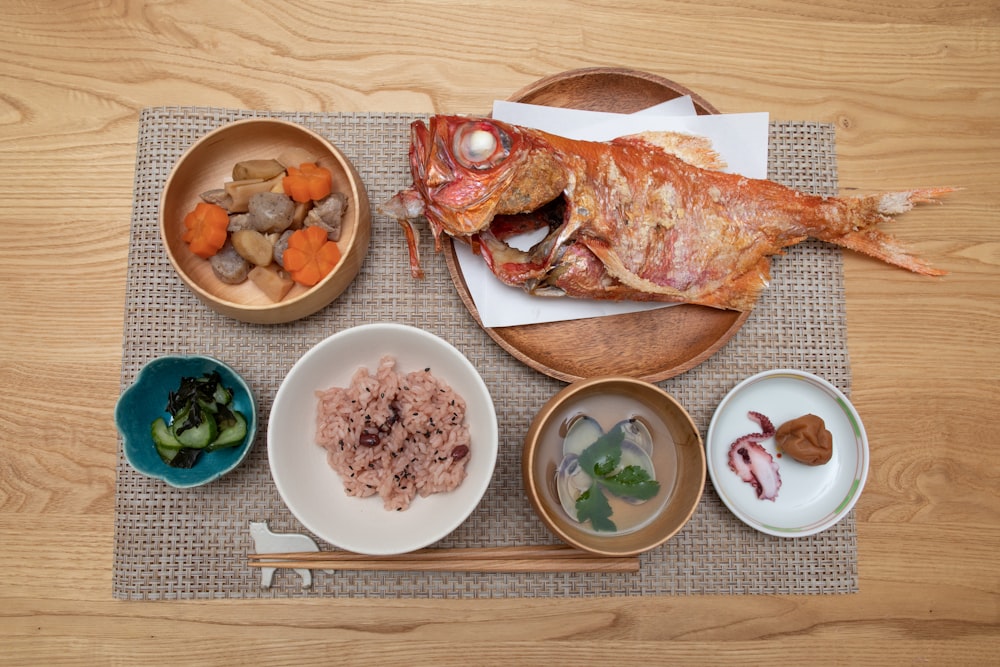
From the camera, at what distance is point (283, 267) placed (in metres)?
1.70

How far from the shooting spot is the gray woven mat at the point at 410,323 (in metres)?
1.73

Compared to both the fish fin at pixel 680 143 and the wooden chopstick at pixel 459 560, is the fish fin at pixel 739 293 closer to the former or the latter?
the fish fin at pixel 680 143

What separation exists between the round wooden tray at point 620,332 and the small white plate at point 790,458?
174mm

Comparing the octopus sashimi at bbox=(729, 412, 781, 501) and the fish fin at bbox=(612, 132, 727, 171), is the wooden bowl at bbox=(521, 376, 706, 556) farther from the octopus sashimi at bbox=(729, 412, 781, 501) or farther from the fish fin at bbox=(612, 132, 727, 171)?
the fish fin at bbox=(612, 132, 727, 171)

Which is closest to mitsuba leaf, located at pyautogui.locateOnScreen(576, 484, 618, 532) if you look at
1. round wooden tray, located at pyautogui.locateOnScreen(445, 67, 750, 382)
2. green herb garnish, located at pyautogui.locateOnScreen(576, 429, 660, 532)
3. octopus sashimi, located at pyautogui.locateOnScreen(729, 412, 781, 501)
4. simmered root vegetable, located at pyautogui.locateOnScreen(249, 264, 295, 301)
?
green herb garnish, located at pyautogui.locateOnScreen(576, 429, 660, 532)

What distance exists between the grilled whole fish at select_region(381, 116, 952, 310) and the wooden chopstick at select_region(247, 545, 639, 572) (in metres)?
0.68

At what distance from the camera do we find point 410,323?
179 cm

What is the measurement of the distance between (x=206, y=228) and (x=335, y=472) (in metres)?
0.68

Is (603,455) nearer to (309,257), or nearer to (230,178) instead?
(309,257)

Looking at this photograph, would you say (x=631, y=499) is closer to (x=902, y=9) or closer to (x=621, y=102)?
(x=621, y=102)

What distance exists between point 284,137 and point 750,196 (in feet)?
4.07

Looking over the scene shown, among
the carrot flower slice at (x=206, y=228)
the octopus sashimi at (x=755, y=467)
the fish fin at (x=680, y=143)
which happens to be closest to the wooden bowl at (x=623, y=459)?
the octopus sashimi at (x=755, y=467)

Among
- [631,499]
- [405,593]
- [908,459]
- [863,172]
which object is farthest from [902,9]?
[405,593]

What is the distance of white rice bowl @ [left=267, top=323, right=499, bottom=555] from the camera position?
4.82 ft
